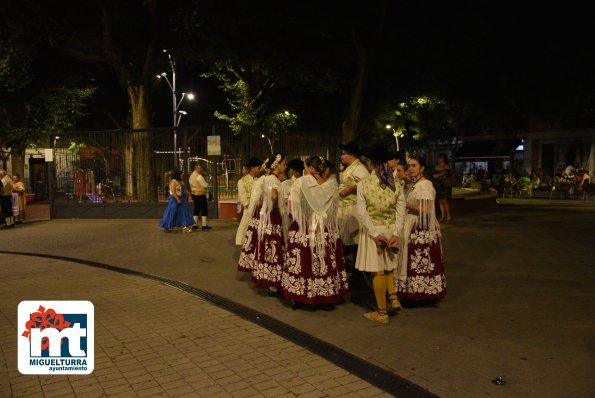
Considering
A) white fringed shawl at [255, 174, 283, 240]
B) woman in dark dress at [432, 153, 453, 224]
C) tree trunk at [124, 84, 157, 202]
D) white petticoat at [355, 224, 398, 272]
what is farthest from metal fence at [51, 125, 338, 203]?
white petticoat at [355, 224, 398, 272]

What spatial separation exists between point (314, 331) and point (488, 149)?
4203 centimetres

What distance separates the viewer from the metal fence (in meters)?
16.9

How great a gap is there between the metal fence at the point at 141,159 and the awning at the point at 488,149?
95.9 ft

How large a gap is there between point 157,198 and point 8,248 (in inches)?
228

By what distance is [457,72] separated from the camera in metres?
17.7

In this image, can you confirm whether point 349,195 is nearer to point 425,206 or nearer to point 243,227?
point 425,206

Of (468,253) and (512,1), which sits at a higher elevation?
(512,1)

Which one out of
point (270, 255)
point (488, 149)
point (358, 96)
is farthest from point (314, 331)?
point (488, 149)

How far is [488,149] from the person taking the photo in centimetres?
4450

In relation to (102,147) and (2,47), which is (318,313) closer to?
(102,147)

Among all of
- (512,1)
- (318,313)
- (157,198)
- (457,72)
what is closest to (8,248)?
(157,198)

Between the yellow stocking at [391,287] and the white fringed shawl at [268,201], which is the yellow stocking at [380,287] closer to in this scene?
the yellow stocking at [391,287]

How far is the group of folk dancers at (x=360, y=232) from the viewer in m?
5.77
